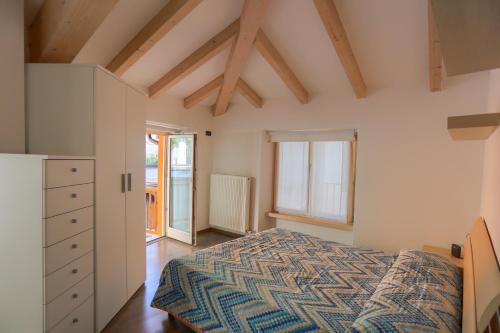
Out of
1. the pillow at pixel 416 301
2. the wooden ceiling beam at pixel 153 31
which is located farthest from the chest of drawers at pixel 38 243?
the pillow at pixel 416 301

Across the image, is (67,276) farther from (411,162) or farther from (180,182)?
(411,162)

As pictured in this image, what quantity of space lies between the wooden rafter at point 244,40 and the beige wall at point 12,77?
69.5 inches

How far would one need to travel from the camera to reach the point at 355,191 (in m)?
3.48

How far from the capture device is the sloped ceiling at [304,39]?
2.38m

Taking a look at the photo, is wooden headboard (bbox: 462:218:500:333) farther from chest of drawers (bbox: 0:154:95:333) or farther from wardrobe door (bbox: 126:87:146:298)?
wardrobe door (bbox: 126:87:146:298)

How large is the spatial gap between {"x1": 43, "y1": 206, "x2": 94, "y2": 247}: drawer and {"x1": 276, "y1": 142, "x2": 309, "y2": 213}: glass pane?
118 inches

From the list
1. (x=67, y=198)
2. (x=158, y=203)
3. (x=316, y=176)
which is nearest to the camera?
(x=67, y=198)

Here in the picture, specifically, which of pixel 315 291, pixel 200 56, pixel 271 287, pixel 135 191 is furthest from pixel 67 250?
pixel 200 56

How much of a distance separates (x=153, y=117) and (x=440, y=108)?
3.63 metres

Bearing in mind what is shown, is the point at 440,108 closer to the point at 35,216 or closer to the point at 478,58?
the point at 478,58

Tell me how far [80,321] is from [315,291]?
168 cm

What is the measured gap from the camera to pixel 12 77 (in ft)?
6.12

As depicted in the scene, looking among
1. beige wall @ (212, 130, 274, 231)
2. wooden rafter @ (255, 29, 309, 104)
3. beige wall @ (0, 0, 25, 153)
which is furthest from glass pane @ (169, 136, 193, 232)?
beige wall @ (0, 0, 25, 153)

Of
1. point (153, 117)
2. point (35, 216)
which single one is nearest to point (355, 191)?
point (153, 117)
